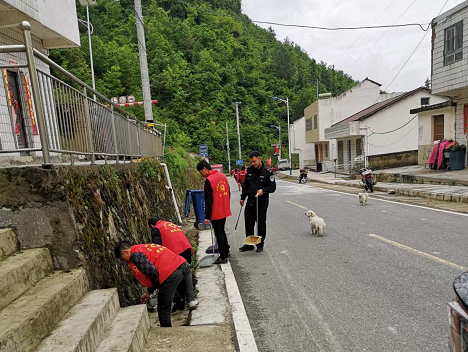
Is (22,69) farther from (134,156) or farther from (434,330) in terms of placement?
(434,330)

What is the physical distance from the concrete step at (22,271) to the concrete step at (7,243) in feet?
0.23

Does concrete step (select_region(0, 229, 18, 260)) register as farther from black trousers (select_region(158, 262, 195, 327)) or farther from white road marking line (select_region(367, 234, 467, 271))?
white road marking line (select_region(367, 234, 467, 271))

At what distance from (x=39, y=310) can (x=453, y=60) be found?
61.3 feet

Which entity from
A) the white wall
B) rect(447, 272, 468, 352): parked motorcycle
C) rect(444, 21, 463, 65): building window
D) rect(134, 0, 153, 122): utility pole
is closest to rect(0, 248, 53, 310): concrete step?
rect(447, 272, 468, 352): parked motorcycle

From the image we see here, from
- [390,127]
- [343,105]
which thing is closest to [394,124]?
[390,127]

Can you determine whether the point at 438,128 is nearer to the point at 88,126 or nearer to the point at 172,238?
the point at 172,238

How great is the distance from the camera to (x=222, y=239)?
222 inches

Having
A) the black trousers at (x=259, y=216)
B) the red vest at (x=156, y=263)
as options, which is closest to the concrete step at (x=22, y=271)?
the red vest at (x=156, y=263)

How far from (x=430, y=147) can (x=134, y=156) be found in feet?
61.7

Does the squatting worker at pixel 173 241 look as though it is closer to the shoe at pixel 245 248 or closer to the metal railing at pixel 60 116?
the metal railing at pixel 60 116

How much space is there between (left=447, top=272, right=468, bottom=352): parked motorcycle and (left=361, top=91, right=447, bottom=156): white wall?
90.9ft

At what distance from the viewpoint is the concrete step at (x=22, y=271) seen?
8.35 feet

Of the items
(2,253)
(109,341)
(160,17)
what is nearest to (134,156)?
(2,253)

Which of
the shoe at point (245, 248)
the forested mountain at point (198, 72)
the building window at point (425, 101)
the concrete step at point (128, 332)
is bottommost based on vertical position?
A: the shoe at point (245, 248)
